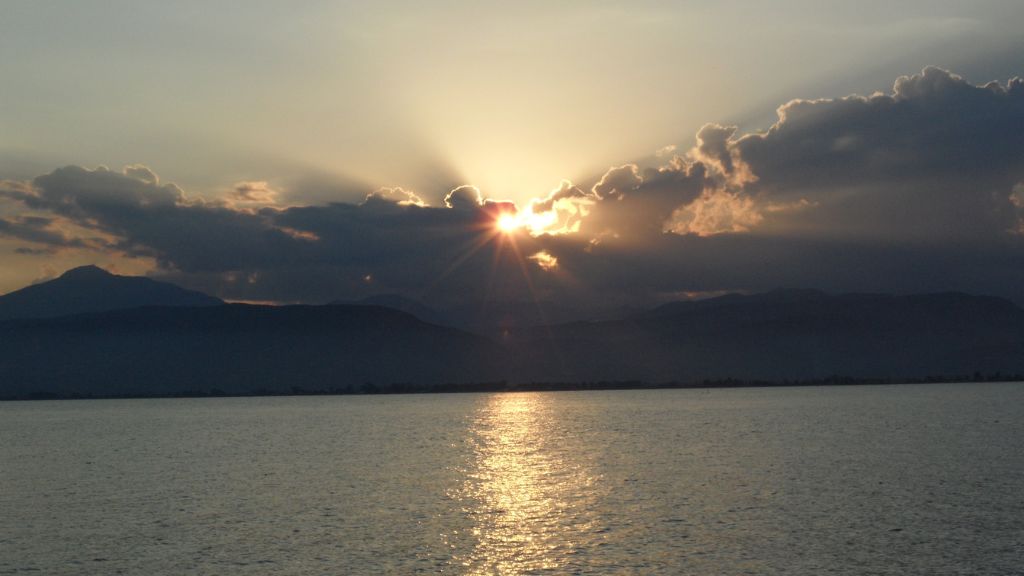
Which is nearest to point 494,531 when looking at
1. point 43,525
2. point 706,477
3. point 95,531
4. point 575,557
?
point 575,557

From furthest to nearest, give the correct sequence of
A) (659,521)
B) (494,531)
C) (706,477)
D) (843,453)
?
1. (843,453)
2. (706,477)
3. (659,521)
4. (494,531)

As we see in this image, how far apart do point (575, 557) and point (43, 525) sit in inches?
1400

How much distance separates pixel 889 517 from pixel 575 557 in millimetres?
23781

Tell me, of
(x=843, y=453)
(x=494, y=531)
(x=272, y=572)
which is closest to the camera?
(x=272, y=572)

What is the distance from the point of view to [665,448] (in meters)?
122

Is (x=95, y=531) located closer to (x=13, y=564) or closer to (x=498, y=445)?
(x=13, y=564)

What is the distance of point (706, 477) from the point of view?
8350 cm

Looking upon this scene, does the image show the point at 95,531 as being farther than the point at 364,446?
No

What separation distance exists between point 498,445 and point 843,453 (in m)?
48.9

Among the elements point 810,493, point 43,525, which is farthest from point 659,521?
point 43,525

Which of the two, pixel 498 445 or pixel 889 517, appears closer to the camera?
pixel 889 517

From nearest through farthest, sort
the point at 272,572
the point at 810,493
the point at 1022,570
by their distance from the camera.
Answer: the point at 1022,570 < the point at 272,572 < the point at 810,493

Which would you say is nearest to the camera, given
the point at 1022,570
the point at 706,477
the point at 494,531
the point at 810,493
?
the point at 1022,570

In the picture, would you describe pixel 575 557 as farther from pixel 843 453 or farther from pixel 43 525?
pixel 843 453
